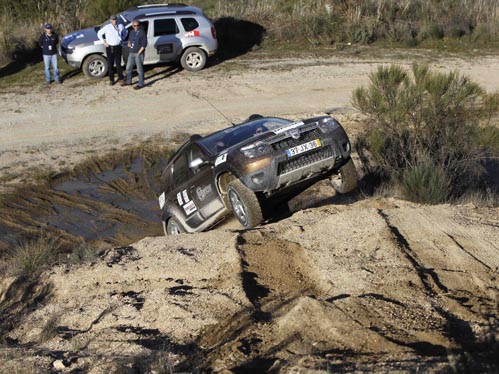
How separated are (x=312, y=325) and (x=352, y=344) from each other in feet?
1.55

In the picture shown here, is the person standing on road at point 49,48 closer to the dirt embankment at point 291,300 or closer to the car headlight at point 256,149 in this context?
the car headlight at point 256,149

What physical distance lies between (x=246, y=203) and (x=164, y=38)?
12.0 m

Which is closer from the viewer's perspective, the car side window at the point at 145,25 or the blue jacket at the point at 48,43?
the blue jacket at the point at 48,43

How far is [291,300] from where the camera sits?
7.23 meters

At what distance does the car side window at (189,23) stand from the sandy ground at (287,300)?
34.1ft

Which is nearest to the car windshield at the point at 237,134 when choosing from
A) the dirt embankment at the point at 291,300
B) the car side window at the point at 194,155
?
the car side window at the point at 194,155

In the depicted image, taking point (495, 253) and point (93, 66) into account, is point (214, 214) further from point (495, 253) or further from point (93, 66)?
point (93, 66)

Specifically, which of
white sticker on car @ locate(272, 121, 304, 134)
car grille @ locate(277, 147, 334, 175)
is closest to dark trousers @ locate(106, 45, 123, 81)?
white sticker on car @ locate(272, 121, 304, 134)

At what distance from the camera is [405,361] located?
225 inches

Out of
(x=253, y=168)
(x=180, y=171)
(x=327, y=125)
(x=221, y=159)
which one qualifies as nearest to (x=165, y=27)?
(x=180, y=171)

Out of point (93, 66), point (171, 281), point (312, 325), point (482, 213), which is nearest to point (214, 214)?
point (171, 281)

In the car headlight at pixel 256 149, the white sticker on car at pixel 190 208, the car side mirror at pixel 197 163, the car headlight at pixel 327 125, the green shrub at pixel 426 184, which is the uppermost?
the car headlight at pixel 327 125

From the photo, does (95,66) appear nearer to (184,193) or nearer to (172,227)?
(172,227)

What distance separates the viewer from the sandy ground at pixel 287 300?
6172mm
